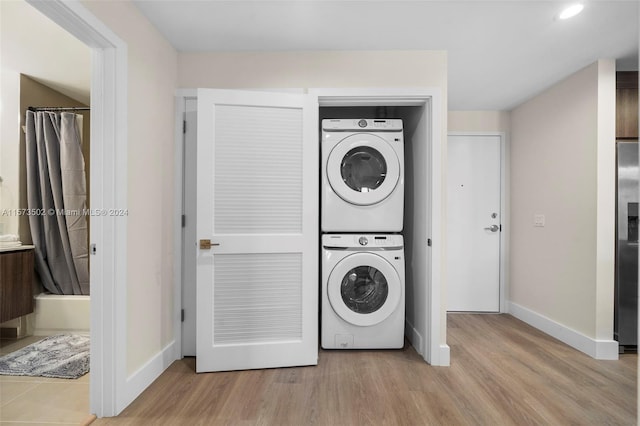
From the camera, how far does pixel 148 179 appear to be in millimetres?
2068

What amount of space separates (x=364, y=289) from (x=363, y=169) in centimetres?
97

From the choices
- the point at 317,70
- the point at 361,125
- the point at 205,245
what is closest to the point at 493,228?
the point at 361,125

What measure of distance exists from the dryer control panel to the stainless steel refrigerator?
1749mm

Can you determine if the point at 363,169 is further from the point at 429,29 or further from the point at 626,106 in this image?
the point at 626,106

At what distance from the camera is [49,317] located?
276 cm

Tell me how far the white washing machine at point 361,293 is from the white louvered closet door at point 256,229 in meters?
0.28

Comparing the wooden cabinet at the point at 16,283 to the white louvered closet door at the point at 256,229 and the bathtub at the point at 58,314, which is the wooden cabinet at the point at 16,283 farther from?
the white louvered closet door at the point at 256,229

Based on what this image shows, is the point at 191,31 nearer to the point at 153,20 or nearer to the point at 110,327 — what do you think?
the point at 153,20

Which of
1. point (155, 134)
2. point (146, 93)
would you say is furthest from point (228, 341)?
point (146, 93)

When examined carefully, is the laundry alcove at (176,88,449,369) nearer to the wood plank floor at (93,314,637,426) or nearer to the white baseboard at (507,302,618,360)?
the wood plank floor at (93,314,637,426)

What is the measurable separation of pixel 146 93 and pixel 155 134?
0.25 metres

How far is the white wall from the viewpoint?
2.42 metres

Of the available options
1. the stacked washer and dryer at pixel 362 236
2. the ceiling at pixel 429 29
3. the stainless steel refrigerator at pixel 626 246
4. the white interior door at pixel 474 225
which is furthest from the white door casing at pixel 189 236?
the stainless steel refrigerator at pixel 626 246

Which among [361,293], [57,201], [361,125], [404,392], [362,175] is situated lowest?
[404,392]
